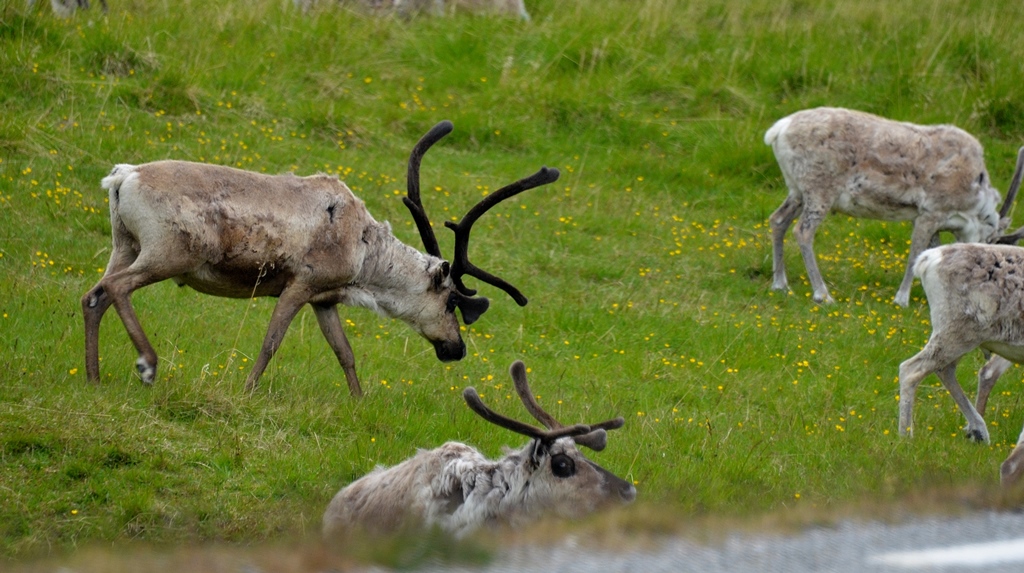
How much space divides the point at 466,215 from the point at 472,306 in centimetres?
69

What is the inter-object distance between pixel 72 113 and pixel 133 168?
19.9ft

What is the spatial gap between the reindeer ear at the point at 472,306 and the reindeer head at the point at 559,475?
3.05 meters

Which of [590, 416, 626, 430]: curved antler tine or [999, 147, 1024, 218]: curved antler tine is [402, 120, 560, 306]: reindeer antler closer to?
[590, 416, 626, 430]: curved antler tine

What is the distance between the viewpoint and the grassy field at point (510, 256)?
6809 mm

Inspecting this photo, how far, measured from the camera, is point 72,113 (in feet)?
42.7

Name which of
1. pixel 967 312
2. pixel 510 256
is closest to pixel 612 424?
pixel 967 312

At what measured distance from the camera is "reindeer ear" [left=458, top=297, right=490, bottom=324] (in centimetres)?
883

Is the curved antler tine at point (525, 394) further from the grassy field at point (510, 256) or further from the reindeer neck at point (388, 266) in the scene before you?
the reindeer neck at point (388, 266)

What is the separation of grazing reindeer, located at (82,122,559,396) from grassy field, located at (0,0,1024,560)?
48 centimetres

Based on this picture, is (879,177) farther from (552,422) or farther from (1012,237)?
(552,422)

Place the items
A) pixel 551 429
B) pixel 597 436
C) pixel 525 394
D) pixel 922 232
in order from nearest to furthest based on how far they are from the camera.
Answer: pixel 597 436 → pixel 551 429 → pixel 525 394 → pixel 922 232

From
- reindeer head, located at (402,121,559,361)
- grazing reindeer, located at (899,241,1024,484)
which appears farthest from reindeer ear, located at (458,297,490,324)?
grazing reindeer, located at (899,241,1024,484)

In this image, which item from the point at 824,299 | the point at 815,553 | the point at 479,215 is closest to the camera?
the point at 815,553

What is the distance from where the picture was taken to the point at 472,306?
8859mm
